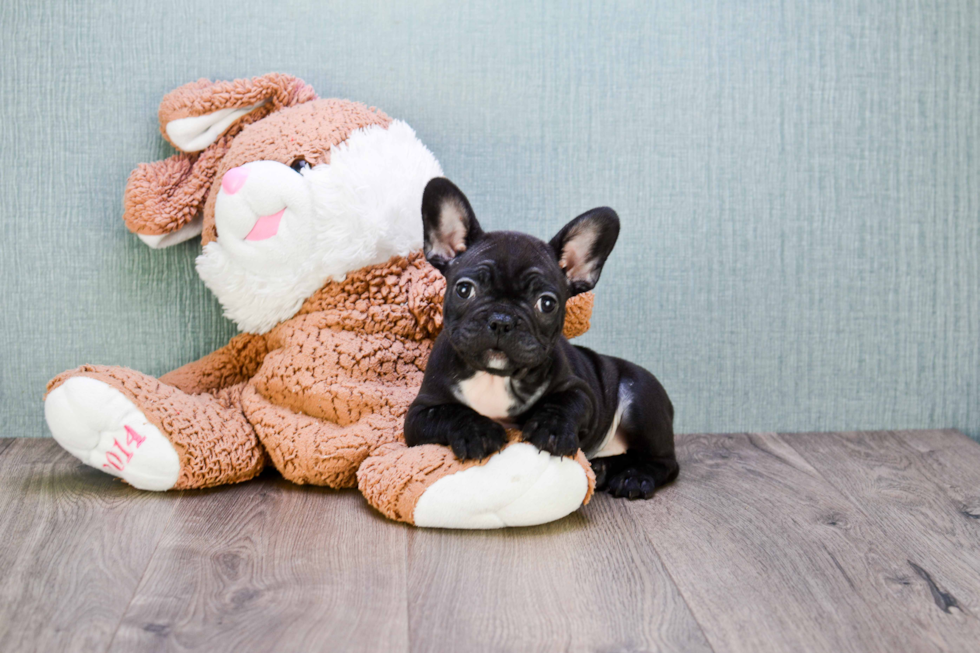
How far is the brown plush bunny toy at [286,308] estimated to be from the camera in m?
1.69

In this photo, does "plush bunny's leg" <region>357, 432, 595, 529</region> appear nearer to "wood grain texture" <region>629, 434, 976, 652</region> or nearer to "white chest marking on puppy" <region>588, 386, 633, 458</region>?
"wood grain texture" <region>629, 434, 976, 652</region>

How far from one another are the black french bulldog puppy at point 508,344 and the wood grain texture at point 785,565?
0.18 meters

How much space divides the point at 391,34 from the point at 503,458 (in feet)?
3.74

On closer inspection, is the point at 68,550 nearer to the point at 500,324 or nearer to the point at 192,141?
the point at 500,324

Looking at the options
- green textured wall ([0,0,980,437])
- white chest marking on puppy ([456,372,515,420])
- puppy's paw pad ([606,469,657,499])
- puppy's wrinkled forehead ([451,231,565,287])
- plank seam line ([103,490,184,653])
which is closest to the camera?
plank seam line ([103,490,184,653])

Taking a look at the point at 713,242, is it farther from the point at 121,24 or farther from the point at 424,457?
the point at 121,24

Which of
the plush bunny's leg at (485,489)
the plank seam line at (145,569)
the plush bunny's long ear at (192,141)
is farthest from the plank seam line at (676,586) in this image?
the plush bunny's long ear at (192,141)

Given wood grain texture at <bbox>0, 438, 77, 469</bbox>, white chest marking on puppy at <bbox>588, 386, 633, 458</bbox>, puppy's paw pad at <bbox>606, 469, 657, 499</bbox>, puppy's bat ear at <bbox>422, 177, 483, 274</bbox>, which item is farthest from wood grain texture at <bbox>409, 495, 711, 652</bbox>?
wood grain texture at <bbox>0, 438, 77, 469</bbox>

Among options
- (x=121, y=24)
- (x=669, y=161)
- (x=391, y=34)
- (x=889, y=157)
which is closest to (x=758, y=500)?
(x=669, y=161)

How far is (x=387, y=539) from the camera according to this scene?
4.97 ft

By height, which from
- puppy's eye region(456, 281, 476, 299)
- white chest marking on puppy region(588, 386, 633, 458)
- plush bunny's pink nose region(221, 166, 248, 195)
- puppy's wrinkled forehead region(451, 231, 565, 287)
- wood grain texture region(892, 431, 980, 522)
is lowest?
wood grain texture region(892, 431, 980, 522)

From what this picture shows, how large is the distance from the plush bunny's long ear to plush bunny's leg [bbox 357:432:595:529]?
2.74ft

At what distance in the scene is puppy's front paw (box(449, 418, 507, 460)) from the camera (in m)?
1.50

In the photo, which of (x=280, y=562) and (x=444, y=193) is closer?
(x=280, y=562)
